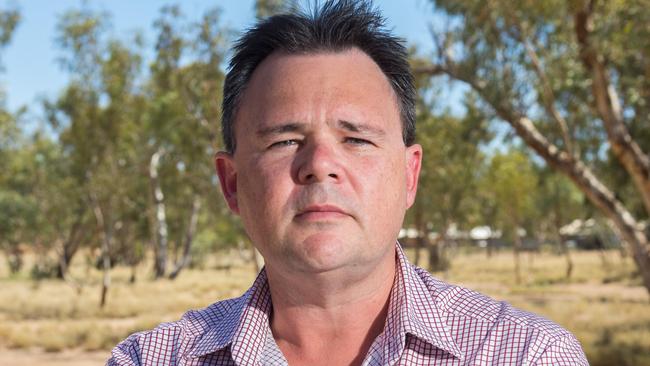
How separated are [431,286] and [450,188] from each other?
27275 millimetres

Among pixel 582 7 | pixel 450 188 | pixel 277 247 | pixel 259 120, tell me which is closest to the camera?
pixel 277 247

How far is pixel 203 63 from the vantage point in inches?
755

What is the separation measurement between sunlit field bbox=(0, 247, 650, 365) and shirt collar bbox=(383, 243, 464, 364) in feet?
36.2

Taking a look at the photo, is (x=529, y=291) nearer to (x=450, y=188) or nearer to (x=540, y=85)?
(x=450, y=188)

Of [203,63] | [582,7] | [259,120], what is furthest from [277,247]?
[203,63]

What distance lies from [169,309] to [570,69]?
1320 centimetres

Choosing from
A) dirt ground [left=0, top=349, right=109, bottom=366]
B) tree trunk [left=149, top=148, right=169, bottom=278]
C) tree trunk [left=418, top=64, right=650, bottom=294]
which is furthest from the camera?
tree trunk [left=149, top=148, right=169, bottom=278]

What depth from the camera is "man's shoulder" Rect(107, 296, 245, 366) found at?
5.87ft

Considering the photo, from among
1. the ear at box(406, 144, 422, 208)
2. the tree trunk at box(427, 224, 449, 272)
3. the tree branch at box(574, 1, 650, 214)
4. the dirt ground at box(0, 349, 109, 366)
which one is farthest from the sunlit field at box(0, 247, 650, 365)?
the ear at box(406, 144, 422, 208)

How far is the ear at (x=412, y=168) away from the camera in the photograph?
196 cm

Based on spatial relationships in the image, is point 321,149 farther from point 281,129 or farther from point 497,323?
point 497,323

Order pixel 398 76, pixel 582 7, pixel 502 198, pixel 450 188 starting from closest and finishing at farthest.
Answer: pixel 398 76, pixel 582 7, pixel 450 188, pixel 502 198

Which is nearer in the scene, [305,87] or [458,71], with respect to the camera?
[305,87]

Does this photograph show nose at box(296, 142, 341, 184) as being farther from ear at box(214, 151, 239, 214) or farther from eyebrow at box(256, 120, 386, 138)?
ear at box(214, 151, 239, 214)
